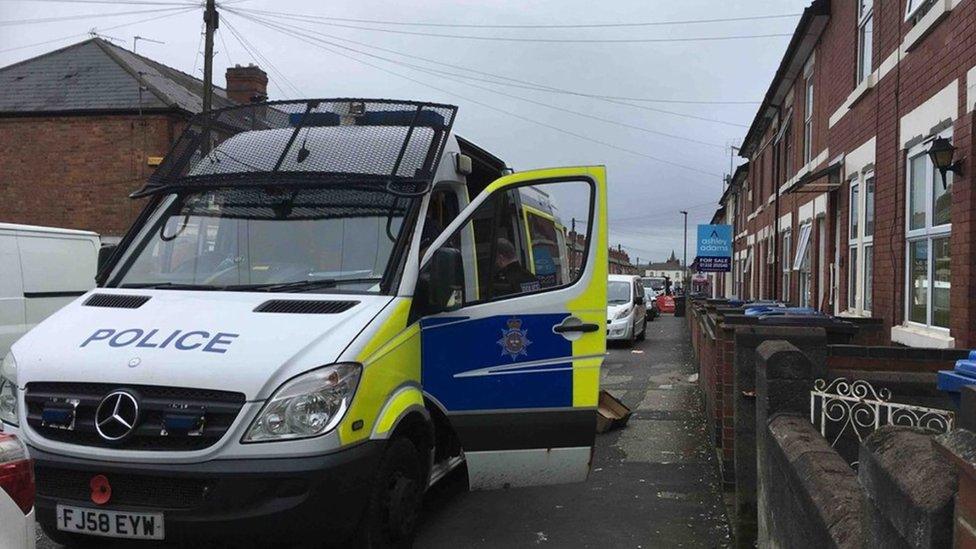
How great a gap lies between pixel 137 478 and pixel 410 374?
147cm

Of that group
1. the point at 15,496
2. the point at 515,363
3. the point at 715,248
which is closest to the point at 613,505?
the point at 515,363

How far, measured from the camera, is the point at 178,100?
22.4 m

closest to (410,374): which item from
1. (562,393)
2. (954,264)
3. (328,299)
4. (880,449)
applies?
(328,299)

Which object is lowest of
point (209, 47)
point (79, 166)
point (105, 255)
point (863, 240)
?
point (105, 255)

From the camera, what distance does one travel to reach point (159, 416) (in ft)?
11.8

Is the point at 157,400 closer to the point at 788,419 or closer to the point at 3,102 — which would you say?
the point at 788,419

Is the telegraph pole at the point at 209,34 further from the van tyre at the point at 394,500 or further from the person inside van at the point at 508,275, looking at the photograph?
→ the van tyre at the point at 394,500

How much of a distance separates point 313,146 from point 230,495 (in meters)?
2.45

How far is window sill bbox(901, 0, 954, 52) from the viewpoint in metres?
6.61

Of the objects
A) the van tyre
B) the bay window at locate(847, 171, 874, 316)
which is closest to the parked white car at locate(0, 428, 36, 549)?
the van tyre

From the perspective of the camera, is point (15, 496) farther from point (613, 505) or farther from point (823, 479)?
point (613, 505)

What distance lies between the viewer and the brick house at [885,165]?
250 inches

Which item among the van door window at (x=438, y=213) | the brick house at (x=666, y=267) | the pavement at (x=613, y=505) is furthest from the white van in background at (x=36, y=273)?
the brick house at (x=666, y=267)

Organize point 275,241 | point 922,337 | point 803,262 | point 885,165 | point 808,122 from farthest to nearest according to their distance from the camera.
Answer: point 808,122
point 803,262
point 885,165
point 922,337
point 275,241
